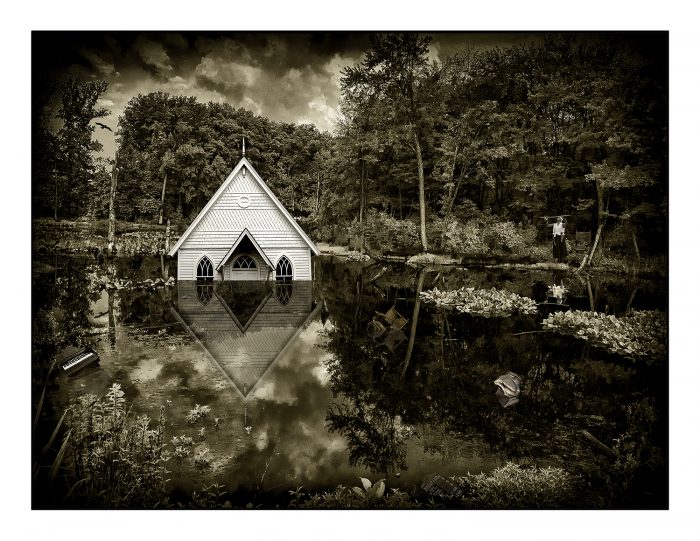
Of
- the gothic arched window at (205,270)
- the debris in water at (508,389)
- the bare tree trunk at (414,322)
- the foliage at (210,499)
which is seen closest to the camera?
the foliage at (210,499)

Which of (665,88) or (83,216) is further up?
(665,88)

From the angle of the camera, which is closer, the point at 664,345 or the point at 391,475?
the point at 391,475

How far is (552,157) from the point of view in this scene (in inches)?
149

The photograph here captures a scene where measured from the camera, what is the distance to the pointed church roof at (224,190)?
383cm

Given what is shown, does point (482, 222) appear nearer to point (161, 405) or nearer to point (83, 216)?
point (161, 405)

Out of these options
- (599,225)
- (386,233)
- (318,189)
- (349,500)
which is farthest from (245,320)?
(599,225)

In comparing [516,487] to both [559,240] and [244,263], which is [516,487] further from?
[244,263]

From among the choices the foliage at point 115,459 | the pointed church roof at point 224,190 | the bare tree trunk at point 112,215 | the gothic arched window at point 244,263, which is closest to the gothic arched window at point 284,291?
the gothic arched window at point 244,263

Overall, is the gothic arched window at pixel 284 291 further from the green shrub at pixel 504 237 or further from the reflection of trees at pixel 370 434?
the green shrub at pixel 504 237

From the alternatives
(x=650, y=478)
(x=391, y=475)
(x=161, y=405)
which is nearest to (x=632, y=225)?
(x=650, y=478)

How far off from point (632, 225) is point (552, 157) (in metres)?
0.81

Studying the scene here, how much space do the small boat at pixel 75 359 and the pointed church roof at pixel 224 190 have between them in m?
1.00

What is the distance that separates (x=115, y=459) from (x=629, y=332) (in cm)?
391

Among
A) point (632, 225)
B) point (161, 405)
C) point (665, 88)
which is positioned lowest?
point (161, 405)
